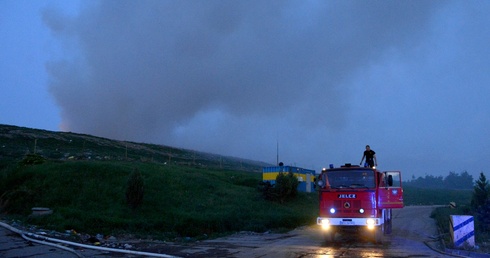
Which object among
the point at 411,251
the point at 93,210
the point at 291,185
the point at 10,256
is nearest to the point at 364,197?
the point at 411,251

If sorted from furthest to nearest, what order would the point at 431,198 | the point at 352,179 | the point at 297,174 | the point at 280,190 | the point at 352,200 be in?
the point at 431,198
the point at 297,174
the point at 280,190
the point at 352,179
the point at 352,200

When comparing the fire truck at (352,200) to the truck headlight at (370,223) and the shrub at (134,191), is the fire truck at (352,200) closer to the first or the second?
the truck headlight at (370,223)

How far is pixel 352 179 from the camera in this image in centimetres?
1519

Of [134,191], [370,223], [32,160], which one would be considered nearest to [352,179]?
[370,223]

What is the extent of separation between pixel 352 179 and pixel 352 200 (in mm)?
847

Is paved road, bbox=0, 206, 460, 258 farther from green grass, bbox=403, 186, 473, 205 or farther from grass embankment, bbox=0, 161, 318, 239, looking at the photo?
green grass, bbox=403, 186, 473, 205

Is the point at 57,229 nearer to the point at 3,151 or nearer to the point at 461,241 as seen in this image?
the point at 461,241

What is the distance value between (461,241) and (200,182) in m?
19.2

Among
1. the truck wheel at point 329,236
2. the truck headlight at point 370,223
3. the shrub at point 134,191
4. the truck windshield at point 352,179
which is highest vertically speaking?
the truck windshield at point 352,179

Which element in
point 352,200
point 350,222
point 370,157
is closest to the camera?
point 350,222

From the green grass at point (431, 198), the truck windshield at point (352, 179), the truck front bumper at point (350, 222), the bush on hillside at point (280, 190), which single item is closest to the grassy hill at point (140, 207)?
the bush on hillside at point (280, 190)

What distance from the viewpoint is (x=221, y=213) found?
2241 cm

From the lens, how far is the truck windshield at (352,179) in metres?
15.0

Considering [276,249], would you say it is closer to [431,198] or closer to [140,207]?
[140,207]
